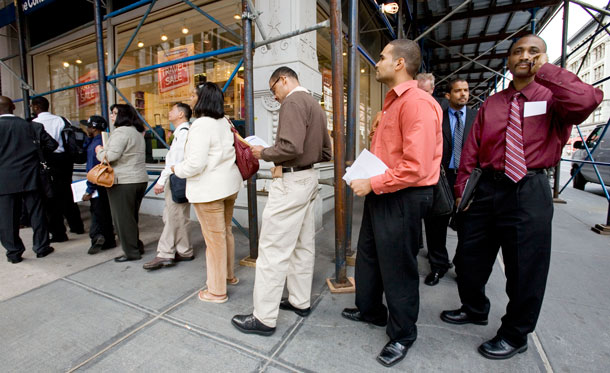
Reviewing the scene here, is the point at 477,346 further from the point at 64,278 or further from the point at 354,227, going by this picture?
the point at 64,278

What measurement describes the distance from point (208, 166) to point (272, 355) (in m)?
1.41

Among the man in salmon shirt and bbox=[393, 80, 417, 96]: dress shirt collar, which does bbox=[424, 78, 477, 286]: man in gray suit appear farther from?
bbox=[393, 80, 417, 96]: dress shirt collar

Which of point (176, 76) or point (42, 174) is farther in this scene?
point (176, 76)

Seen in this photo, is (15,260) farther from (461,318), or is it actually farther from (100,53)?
(461,318)

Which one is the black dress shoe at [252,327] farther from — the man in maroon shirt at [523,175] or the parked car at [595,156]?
the parked car at [595,156]

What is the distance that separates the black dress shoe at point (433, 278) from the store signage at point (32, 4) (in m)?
7.49

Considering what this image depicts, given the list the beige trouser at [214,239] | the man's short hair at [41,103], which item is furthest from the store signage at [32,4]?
the beige trouser at [214,239]

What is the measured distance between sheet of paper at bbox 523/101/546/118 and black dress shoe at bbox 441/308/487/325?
1401mm

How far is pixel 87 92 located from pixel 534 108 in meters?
8.89

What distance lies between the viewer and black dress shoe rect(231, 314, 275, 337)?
2.13 metres

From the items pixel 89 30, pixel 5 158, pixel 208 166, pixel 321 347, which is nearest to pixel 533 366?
pixel 321 347

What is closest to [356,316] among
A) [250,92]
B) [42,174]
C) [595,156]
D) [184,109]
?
[250,92]

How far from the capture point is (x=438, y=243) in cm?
301

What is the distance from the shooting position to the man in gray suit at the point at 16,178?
3.46 metres
